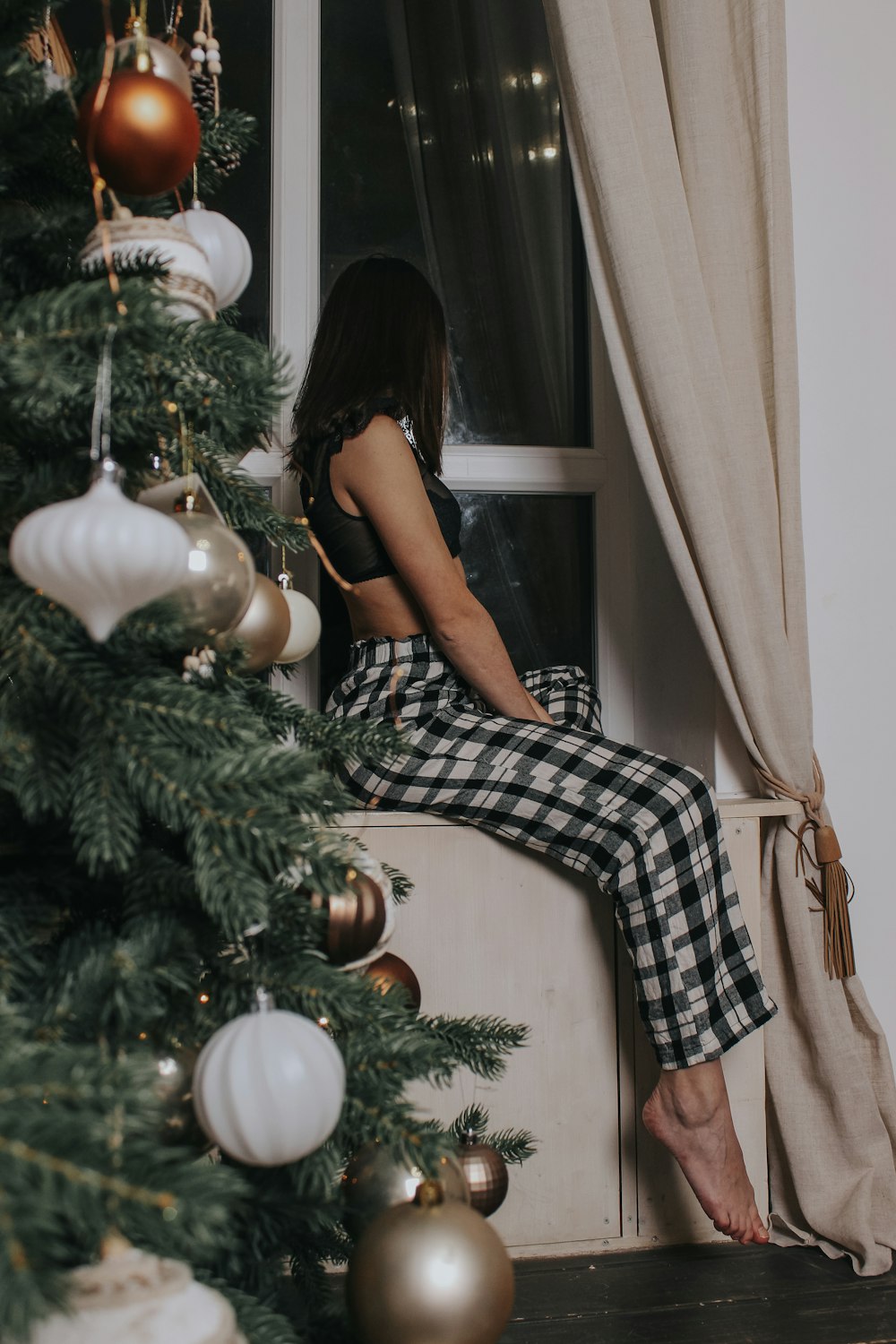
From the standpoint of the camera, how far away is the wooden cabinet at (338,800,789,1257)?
52.5 inches

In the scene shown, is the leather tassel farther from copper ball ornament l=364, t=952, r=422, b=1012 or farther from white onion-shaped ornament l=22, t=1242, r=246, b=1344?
white onion-shaped ornament l=22, t=1242, r=246, b=1344

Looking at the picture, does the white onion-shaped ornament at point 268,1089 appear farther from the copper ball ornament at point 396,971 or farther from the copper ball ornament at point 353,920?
the copper ball ornament at point 396,971

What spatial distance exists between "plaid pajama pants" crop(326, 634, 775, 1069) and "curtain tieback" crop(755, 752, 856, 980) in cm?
19

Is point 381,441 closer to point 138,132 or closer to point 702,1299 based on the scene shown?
point 138,132

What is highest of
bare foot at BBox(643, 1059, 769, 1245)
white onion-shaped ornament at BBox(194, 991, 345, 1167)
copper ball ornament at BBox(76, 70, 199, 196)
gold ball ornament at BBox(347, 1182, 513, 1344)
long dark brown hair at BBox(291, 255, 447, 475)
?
long dark brown hair at BBox(291, 255, 447, 475)

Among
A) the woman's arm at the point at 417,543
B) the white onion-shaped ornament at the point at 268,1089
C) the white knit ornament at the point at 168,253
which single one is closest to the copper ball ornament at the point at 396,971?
the white onion-shaped ornament at the point at 268,1089

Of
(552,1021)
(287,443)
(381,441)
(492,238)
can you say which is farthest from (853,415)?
(552,1021)

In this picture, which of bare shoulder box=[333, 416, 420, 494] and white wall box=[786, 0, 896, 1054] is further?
white wall box=[786, 0, 896, 1054]

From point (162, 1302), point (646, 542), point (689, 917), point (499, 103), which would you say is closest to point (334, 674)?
point (646, 542)

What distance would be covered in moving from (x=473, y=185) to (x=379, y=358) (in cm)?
54

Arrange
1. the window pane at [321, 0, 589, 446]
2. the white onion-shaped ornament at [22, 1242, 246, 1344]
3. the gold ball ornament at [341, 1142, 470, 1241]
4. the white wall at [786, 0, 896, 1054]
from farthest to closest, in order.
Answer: the window pane at [321, 0, 589, 446], the white wall at [786, 0, 896, 1054], the gold ball ornament at [341, 1142, 470, 1241], the white onion-shaped ornament at [22, 1242, 246, 1344]

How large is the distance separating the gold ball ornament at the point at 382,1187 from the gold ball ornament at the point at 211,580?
38 cm

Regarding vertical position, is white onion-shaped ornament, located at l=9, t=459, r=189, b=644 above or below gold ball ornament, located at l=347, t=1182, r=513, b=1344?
above

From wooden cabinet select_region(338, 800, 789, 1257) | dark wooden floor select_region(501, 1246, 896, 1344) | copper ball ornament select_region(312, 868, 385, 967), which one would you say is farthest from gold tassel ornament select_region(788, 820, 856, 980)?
copper ball ornament select_region(312, 868, 385, 967)
